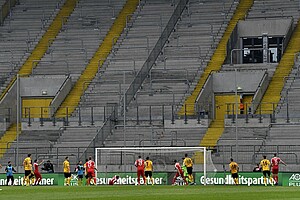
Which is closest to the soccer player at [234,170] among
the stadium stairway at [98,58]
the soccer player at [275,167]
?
the soccer player at [275,167]

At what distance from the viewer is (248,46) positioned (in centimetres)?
7238

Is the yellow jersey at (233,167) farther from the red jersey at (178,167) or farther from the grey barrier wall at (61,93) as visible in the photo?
the grey barrier wall at (61,93)

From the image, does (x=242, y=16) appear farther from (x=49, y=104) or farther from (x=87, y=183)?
(x=87, y=183)

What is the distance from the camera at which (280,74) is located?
68375 mm

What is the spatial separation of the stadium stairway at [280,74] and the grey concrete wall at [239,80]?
3.07ft

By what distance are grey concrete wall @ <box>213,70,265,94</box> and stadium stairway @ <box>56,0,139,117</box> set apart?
8601mm

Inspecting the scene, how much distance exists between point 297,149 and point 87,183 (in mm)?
11416

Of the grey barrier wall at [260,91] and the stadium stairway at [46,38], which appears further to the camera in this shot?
the stadium stairway at [46,38]

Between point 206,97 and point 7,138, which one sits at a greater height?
point 206,97

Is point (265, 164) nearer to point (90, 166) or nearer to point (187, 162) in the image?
point (187, 162)

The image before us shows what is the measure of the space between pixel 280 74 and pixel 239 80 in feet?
9.18

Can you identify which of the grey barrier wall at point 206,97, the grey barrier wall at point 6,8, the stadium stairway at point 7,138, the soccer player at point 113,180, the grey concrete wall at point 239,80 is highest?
the grey barrier wall at point 6,8

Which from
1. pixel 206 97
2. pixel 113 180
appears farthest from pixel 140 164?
pixel 206 97

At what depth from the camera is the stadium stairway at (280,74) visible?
6525cm
